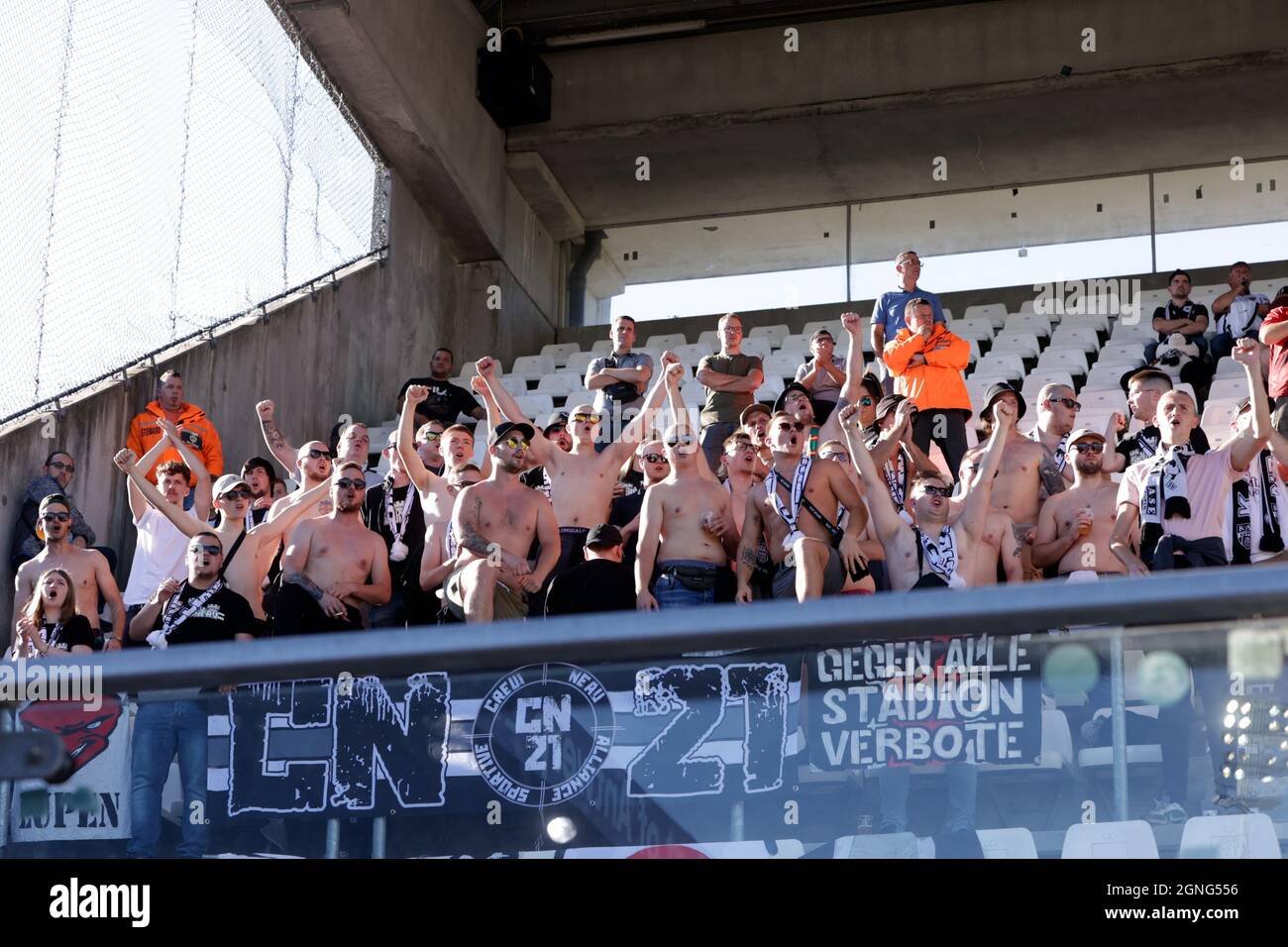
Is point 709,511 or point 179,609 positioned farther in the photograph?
point 709,511

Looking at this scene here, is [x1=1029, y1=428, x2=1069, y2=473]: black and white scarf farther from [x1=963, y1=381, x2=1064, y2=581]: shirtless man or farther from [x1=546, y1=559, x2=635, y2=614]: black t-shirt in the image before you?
[x1=546, y1=559, x2=635, y2=614]: black t-shirt

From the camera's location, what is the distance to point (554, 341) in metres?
18.9

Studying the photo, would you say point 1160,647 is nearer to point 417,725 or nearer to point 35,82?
point 417,725

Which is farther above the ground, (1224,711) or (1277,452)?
(1277,452)

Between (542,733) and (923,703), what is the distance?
566mm

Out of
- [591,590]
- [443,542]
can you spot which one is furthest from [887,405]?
[443,542]

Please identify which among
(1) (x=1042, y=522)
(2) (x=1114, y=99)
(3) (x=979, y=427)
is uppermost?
(2) (x=1114, y=99)

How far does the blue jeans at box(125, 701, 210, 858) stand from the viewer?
2.56m

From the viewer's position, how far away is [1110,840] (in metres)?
2.43

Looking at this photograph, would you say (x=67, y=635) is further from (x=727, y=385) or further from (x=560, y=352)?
(x=560, y=352)

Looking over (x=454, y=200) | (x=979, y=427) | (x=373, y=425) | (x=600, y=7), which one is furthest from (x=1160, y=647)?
(x=600, y=7)

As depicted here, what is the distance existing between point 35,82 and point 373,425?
17.4ft

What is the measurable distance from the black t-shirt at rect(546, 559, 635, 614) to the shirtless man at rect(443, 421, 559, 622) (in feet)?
0.46

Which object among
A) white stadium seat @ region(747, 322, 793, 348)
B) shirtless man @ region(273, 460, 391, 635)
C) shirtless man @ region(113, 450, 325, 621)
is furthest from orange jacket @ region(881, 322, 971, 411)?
white stadium seat @ region(747, 322, 793, 348)
